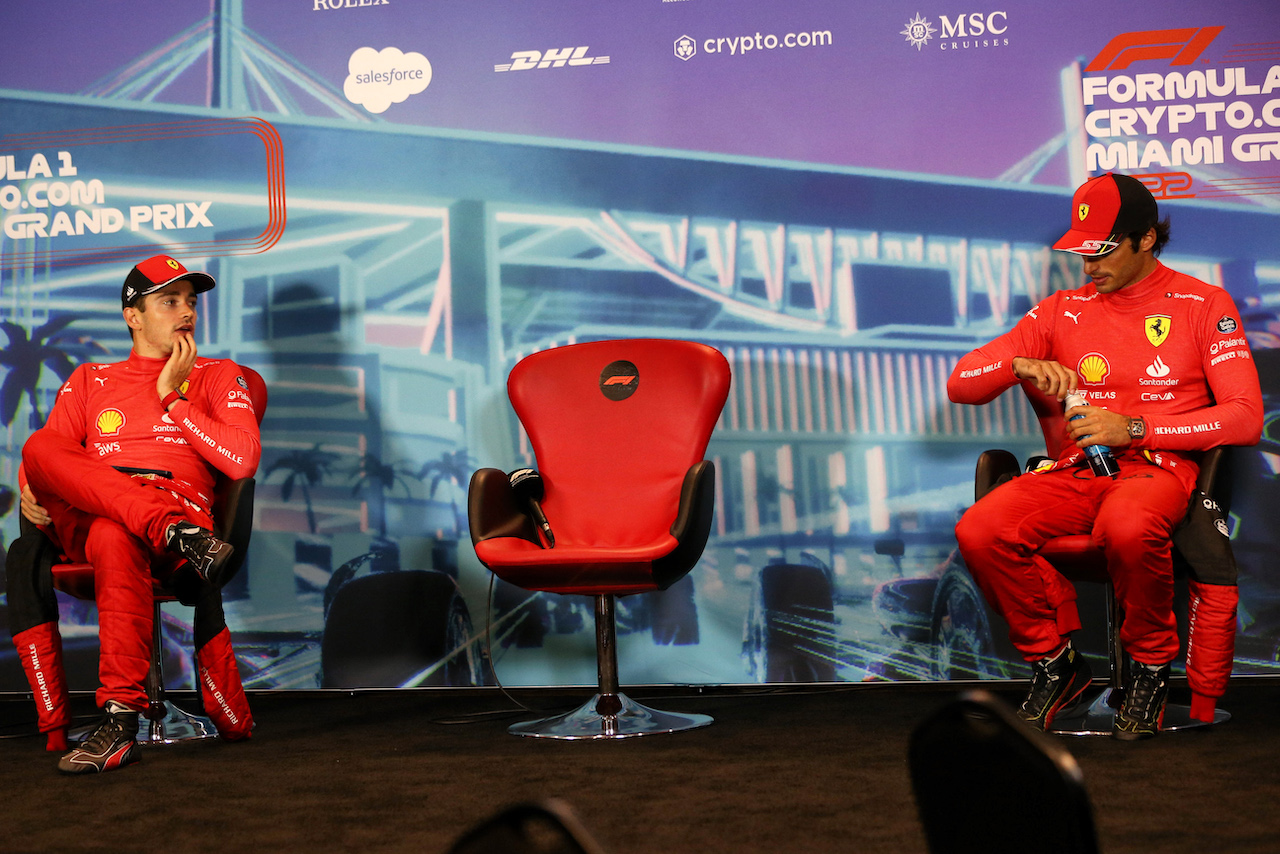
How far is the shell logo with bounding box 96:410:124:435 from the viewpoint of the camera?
10.3ft

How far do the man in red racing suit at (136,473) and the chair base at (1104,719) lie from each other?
2056 mm

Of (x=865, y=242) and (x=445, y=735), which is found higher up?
(x=865, y=242)

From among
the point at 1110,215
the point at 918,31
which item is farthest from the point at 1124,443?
the point at 918,31

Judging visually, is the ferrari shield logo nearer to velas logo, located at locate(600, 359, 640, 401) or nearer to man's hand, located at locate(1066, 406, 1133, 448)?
man's hand, located at locate(1066, 406, 1133, 448)

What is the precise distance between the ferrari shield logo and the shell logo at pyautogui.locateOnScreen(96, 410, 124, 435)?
2.74m

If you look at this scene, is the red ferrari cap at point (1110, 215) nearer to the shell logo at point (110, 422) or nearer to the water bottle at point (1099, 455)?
the water bottle at point (1099, 455)

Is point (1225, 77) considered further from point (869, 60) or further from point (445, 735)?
point (445, 735)

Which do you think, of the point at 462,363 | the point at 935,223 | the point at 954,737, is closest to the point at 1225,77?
the point at 935,223

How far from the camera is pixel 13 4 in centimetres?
420

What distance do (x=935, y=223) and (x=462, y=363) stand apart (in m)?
1.61

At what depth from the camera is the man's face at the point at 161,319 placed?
324 cm

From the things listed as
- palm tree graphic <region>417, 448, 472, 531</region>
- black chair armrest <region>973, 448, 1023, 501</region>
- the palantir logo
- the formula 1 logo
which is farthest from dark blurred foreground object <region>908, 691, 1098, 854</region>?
the formula 1 logo

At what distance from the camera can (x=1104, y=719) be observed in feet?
9.04

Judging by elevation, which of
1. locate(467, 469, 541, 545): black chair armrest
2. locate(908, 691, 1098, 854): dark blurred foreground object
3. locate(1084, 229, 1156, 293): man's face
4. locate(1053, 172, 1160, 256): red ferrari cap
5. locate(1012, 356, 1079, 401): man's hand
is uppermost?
locate(1053, 172, 1160, 256): red ferrari cap
